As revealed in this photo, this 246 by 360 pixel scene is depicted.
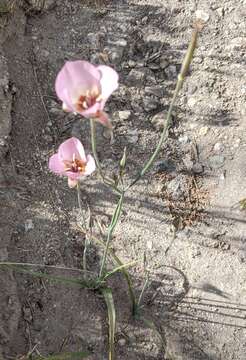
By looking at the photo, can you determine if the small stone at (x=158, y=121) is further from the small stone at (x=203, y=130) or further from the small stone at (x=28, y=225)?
the small stone at (x=28, y=225)

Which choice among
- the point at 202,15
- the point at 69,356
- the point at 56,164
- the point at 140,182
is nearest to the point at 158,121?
the point at 140,182

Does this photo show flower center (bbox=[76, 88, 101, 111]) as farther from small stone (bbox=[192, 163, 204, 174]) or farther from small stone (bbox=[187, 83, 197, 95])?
small stone (bbox=[187, 83, 197, 95])

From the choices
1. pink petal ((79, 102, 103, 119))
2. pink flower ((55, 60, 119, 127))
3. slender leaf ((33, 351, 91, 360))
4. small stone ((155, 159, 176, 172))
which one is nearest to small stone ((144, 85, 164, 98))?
small stone ((155, 159, 176, 172))

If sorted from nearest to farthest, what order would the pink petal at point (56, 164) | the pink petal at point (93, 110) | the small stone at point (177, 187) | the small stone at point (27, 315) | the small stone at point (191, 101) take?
the pink petal at point (93, 110), the pink petal at point (56, 164), the small stone at point (27, 315), the small stone at point (177, 187), the small stone at point (191, 101)

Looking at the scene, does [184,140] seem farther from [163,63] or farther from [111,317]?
[111,317]

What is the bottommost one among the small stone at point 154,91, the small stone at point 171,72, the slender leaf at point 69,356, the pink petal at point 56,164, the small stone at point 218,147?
the slender leaf at point 69,356

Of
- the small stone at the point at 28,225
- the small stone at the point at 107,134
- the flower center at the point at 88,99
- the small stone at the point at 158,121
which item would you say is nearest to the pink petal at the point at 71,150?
the flower center at the point at 88,99

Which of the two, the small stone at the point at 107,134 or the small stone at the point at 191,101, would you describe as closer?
the small stone at the point at 107,134
